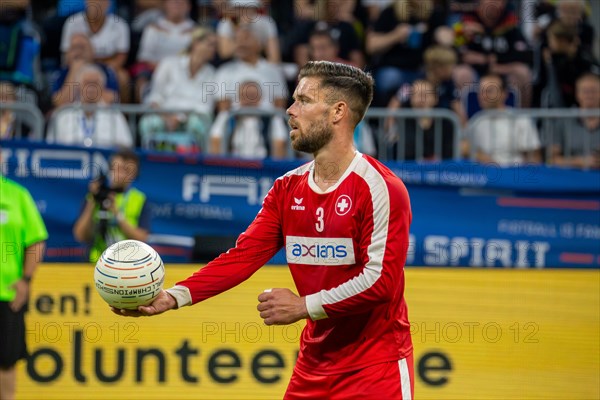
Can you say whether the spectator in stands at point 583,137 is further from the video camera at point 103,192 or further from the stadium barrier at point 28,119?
the stadium barrier at point 28,119

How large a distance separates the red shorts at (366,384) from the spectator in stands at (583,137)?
6.31 metres

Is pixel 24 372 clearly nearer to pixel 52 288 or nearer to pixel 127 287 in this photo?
pixel 52 288

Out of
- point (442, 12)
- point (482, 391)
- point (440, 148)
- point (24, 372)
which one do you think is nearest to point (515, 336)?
point (482, 391)

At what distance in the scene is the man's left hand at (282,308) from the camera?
5.06m

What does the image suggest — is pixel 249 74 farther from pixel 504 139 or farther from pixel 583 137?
pixel 583 137

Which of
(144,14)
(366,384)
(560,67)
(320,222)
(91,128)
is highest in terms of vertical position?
(144,14)

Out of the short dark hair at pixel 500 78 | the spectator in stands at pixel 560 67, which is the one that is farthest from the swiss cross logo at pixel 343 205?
the spectator in stands at pixel 560 67

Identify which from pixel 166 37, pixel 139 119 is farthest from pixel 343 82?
pixel 166 37

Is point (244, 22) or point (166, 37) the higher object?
point (244, 22)

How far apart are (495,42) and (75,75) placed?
501cm

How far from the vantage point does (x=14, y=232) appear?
8.59 meters

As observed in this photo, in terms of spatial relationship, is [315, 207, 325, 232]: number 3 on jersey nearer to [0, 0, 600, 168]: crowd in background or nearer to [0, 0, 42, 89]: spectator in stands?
[0, 0, 600, 168]: crowd in background

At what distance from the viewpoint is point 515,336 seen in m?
8.35

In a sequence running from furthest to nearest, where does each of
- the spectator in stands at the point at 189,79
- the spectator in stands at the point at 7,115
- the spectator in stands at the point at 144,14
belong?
the spectator in stands at the point at 144,14, the spectator in stands at the point at 189,79, the spectator in stands at the point at 7,115
